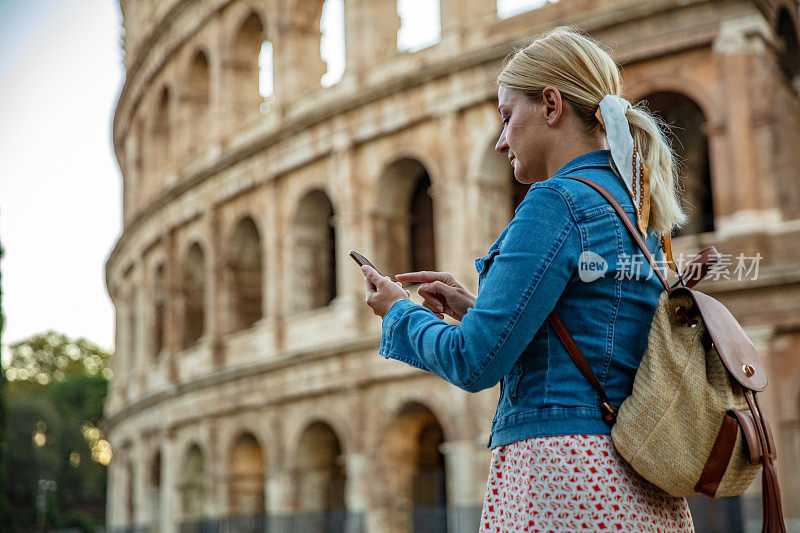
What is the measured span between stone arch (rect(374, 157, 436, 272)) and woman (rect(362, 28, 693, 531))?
14480 mm

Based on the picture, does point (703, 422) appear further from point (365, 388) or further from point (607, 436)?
point (365, 388)

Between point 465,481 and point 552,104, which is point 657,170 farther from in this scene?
point 465,481

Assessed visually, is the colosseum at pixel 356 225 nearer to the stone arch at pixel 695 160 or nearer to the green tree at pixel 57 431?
the stone arch at pixel 695 160

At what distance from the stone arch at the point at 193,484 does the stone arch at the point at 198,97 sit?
5.94 m

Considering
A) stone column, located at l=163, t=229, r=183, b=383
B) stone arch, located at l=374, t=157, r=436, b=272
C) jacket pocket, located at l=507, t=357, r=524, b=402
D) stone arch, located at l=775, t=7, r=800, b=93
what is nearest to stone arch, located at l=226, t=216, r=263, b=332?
stone column, located at l=163, t=229, r=183, b=383

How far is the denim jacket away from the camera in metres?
1.77

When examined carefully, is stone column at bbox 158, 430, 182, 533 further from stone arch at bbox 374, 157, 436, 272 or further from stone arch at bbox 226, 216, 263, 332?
stone arch at bbox 374, 157, 436, 272

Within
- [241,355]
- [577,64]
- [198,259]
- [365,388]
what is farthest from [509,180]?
[577,64]

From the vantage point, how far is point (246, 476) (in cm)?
1888

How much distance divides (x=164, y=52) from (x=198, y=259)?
14.6 ft

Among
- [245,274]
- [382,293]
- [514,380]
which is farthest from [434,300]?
[245,274]

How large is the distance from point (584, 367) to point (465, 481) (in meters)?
12.9

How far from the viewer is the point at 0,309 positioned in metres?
19.1

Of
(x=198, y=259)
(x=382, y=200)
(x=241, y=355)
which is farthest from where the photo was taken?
(x=198, y=259)
